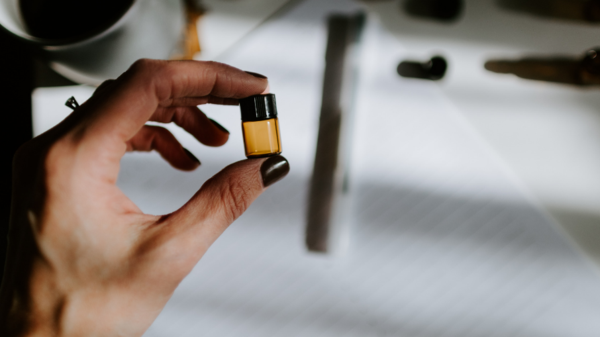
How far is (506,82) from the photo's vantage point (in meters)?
0.44

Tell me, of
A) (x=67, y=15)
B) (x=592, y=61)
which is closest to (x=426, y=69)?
(x=592, y=61)

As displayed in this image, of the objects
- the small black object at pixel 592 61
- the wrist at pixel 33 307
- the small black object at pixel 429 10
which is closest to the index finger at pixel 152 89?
the wrist at pixel 33 307

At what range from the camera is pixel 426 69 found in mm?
437

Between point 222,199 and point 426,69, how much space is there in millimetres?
314

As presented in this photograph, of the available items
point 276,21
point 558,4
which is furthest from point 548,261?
point 276,21

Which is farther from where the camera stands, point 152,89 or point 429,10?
point 429,10

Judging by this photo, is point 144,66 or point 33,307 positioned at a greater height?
point 144,66

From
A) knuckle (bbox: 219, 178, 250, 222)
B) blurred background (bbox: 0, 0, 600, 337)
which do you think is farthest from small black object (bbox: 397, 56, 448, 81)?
knuckle (bbox: 219, 178, 250, 222)

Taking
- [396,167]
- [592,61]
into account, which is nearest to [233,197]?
[396,167]

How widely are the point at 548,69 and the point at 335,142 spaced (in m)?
0.30

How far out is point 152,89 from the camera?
0.27 meters

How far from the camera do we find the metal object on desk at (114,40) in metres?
0.32

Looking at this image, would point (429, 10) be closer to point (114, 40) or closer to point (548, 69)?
point (548, 69)

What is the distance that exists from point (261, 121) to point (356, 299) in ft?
0.85
